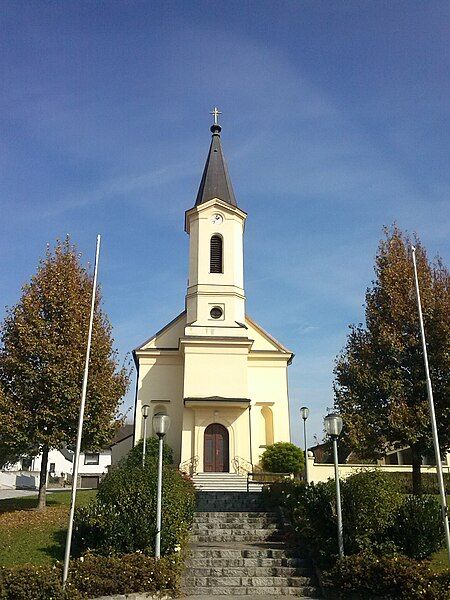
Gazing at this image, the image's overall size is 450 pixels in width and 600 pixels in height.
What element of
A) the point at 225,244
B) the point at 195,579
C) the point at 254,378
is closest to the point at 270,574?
the point at 195,579

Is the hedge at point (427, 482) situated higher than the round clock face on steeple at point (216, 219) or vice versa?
the round clock face on steeple at point (216, 219)

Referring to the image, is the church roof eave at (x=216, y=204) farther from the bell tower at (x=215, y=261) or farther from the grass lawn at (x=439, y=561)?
the grass lawn at (x=439, y=561)

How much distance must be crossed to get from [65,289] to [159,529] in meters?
12.0

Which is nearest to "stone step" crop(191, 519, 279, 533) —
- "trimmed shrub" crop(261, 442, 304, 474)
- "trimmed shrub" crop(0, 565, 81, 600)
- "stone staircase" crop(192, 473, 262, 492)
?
"trimmed shrub" crop(0, 565, 81, 600)

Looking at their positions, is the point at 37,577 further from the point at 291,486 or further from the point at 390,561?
the point at 291,486

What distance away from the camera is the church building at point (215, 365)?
33531mm

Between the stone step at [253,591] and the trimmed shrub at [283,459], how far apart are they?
17.7 meters

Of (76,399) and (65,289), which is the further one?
(65,289)

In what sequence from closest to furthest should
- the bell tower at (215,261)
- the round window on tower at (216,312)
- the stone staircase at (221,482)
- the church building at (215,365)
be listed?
the stone staircase at (221,482)
the church building at (215,365)
the bell tower at (215,261)
the round window on tower at (216,312)

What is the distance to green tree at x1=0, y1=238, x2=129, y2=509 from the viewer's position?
822 inches

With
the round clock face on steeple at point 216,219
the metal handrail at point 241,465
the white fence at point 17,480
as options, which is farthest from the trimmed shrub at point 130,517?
the white fence at point 17,480

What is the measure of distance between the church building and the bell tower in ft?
0.22

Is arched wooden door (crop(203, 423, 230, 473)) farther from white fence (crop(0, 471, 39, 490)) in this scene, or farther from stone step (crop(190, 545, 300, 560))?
white fence (crop(0, 471, 39, 490))

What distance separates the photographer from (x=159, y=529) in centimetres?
1370
